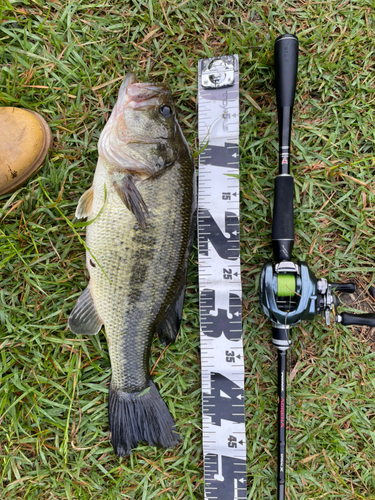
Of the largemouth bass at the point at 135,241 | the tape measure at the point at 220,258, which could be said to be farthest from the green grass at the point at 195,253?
the largemouth bass at the point at 135,241

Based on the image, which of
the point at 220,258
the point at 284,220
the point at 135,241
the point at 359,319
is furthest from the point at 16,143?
the point at 359,319

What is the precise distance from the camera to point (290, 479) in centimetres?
227

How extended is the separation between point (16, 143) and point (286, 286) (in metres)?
1.89

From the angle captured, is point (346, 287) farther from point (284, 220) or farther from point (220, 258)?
point (220, 258)

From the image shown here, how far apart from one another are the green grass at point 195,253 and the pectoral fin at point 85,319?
16cm

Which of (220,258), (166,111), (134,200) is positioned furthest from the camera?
(220,258)

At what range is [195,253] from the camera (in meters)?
2.32

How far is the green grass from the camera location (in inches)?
87.6

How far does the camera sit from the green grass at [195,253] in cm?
222

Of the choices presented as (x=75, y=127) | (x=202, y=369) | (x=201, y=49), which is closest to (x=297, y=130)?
(x=201, y=49)

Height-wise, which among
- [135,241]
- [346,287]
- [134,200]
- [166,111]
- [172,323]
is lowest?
[172,323]

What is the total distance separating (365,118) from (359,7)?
0.75m

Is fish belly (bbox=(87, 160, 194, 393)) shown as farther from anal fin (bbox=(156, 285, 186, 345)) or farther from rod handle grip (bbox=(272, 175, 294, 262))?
rod handle grip (bbox=(272, 175, 294, 262))

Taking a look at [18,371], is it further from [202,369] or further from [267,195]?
[267,195]
